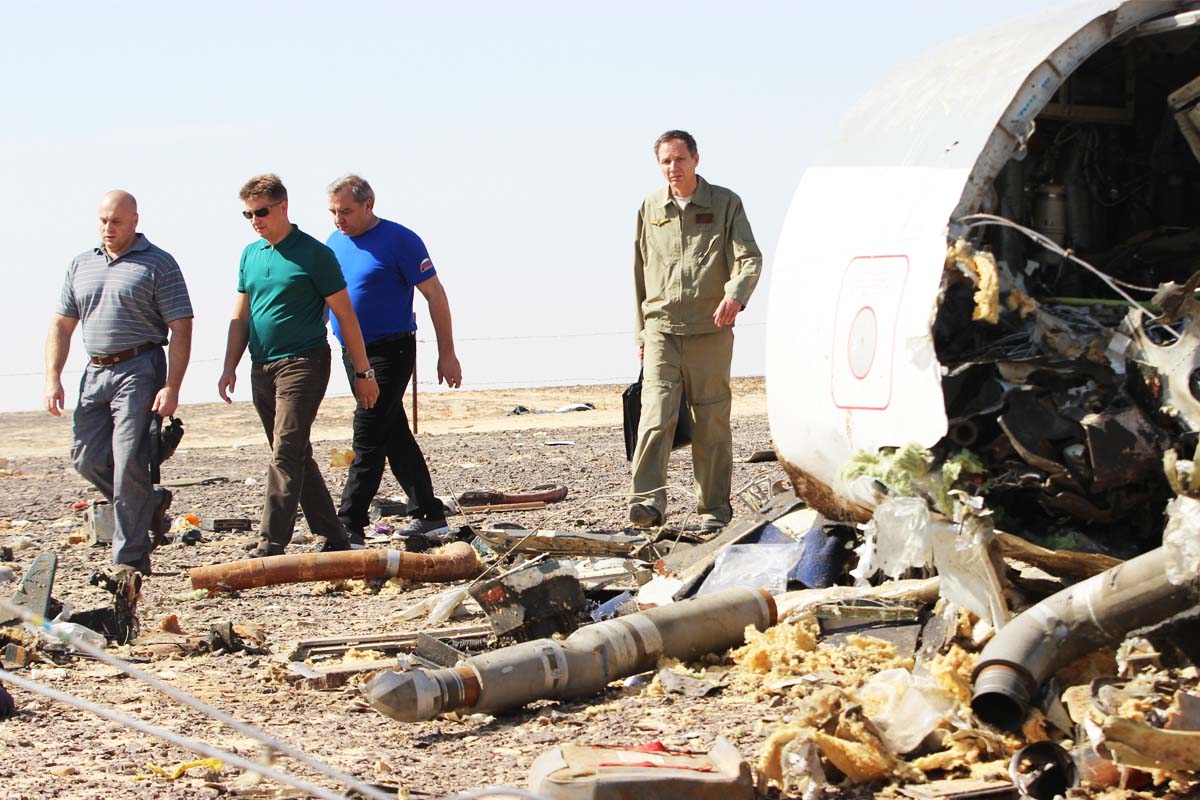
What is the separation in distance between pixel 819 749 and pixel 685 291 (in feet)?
16.1

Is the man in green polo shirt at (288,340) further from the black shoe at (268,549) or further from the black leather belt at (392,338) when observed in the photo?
the black leather belt at (392,338)

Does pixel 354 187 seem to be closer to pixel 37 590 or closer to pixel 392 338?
pixel 392 338

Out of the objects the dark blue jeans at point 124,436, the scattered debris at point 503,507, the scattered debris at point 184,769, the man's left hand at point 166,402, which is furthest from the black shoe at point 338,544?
the scattered debris at point 184,769

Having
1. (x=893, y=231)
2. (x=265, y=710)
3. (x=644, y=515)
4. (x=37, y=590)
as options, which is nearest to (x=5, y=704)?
(x=265, y=710)

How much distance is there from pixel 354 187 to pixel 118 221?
1704 millimetres

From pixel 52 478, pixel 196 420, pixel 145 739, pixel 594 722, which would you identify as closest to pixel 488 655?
pixel 594 722

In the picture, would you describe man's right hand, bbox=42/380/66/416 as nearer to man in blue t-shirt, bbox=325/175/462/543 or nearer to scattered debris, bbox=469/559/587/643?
man in blue t-shirt, bbox=325/175/462/543

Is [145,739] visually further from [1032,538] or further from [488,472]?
[488,472]

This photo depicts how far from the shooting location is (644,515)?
29.1ft

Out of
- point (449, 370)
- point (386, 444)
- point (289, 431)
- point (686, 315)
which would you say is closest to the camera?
point (289, 431)

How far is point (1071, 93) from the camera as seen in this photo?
6.48 meters

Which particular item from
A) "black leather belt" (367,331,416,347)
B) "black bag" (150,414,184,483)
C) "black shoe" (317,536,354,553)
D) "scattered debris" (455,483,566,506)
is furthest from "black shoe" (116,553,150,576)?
"scattered debris" (455,483,566,506)

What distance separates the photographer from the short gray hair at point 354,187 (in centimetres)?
966

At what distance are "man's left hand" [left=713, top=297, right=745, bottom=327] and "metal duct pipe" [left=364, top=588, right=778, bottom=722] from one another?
2905 mm
